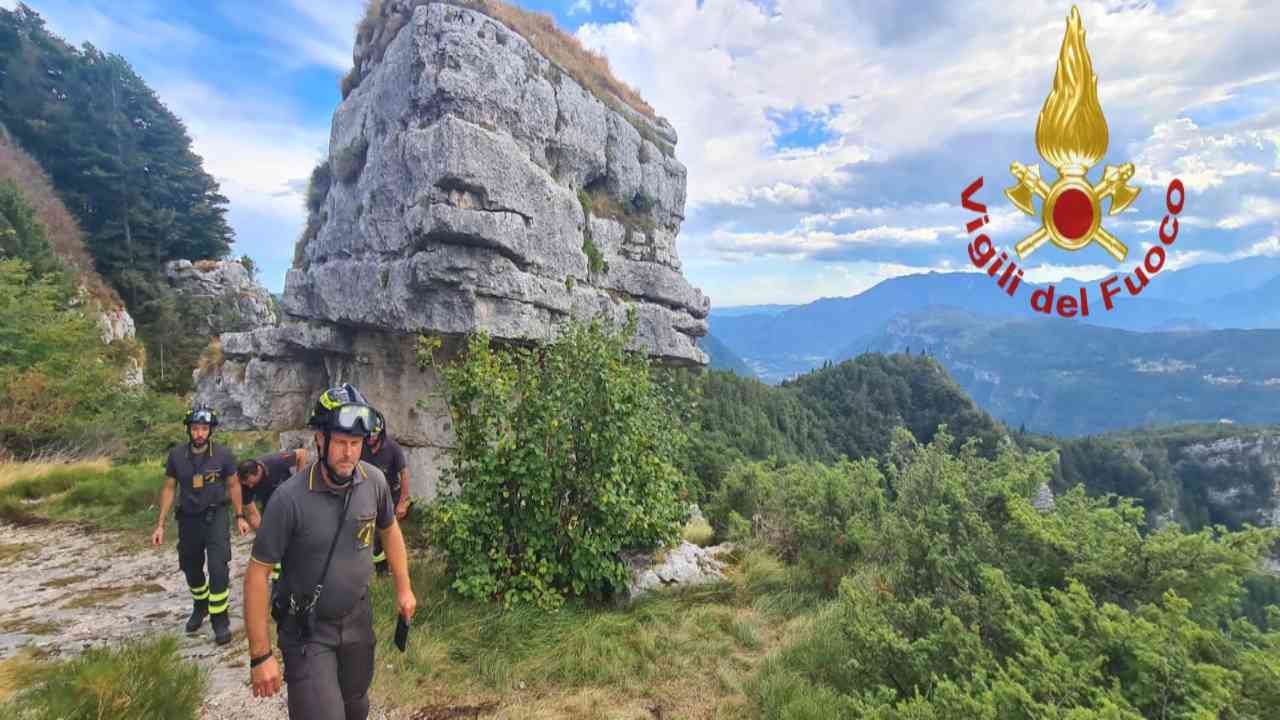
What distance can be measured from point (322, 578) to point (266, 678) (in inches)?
23.2

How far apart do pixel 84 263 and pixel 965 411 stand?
110 meters

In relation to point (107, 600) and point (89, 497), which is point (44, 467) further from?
point (107, 600)

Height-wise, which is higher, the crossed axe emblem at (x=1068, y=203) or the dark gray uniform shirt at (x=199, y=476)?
the crossed axe emblem at (x=1068, y=203)

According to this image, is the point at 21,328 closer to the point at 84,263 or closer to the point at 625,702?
the point at 625,702

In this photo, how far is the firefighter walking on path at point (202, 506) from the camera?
613 cm

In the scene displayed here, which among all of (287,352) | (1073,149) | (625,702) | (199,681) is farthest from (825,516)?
(287,352)

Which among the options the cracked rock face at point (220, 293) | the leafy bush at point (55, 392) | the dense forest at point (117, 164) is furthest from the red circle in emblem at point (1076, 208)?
the cracked rock face at point (220, 293)

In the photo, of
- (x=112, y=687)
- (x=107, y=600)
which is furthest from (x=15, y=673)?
(x=107, y=600)

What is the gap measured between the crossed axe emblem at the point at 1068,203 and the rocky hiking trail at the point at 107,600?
23.5 ft

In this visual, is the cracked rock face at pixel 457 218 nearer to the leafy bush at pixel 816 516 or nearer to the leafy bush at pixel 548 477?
the leafy bush at pixel 548 477

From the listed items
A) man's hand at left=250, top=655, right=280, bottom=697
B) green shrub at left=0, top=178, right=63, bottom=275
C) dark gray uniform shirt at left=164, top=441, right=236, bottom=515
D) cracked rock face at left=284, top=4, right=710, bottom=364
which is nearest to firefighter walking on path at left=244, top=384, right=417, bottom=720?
man's hand at left=250, top=655, right=280, bottom=697

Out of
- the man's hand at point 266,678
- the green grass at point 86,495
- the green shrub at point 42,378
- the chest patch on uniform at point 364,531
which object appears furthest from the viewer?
the green shrub at point 42,378

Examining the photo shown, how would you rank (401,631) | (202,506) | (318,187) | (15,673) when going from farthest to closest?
(318,187) → (202,506) → (15,673) → (401,631)

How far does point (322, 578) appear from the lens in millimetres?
3543
